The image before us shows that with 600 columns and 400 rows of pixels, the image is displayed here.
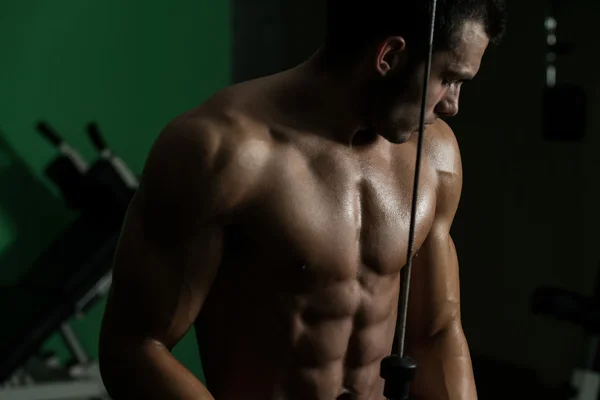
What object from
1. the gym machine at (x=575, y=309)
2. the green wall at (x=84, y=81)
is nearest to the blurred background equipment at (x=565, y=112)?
the gym machine at (x=575, y=309)

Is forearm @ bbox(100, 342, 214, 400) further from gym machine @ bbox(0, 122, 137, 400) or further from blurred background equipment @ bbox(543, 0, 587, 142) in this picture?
blurred background equipment @ bbox(543, 0, 587, 142)

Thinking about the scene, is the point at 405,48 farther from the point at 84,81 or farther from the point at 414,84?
the point at 84,81

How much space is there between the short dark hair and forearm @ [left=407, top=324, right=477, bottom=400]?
388 mm

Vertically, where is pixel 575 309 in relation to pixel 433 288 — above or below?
below

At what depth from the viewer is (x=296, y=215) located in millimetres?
874

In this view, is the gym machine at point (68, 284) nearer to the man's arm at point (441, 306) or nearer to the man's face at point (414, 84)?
the man's arm at point (441, 306)

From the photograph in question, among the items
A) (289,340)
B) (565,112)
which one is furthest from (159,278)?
(565,112)

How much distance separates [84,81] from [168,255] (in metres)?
1.99

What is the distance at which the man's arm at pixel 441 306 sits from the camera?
1.03m

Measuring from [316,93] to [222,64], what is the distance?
6.81ft

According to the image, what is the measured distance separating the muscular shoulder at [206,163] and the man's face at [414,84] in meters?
0.13

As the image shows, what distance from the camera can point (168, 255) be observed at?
84 cm

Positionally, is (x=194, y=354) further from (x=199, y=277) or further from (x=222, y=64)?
(x=199, y=277)

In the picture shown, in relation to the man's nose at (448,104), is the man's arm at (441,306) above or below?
below
